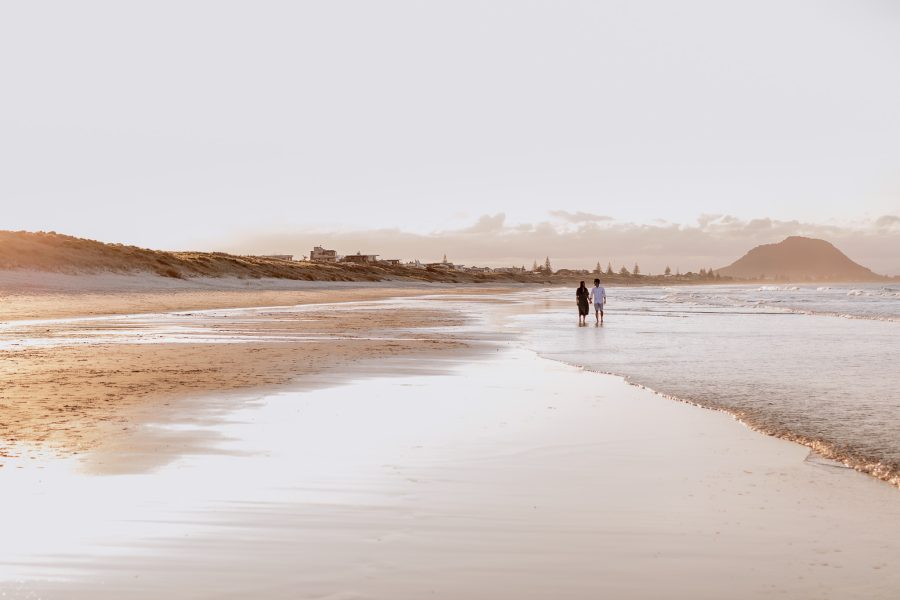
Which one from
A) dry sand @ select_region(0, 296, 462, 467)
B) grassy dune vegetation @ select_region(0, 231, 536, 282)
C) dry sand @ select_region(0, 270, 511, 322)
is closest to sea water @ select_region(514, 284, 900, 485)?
dry sand @ select_region(0, 296, 462, 467)

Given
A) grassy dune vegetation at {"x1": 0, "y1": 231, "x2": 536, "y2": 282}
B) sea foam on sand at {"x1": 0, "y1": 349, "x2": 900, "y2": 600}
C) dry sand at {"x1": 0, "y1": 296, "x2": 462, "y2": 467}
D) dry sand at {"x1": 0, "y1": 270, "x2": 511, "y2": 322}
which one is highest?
grassy dune vegetation at {"x1": 0, "y1": 231, "x2": 536, "y2": 282}

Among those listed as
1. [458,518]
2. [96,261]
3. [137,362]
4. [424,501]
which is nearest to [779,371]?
[424,501]

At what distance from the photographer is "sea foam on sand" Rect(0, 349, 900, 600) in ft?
14.7

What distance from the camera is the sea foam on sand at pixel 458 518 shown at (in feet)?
14.7

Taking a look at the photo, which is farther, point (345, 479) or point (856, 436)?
point (856, 436)

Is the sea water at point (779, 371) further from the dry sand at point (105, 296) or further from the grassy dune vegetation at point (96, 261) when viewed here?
the grassy dune vegetation at point (96, 261)

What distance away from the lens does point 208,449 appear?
7.89 m

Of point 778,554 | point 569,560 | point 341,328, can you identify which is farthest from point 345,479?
point 341,328

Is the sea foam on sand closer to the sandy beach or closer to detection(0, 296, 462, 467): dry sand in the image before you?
the sandy beach

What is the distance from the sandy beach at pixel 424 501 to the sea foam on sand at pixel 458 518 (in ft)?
0.08

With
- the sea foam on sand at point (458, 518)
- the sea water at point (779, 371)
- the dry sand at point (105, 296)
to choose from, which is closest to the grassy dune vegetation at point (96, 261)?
the dry sand at point (105, 296)

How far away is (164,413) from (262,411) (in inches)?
50.9

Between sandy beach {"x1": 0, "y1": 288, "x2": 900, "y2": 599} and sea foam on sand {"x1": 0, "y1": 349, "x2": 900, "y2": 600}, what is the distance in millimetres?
23

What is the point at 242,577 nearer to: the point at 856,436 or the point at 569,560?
the point at 569,560
